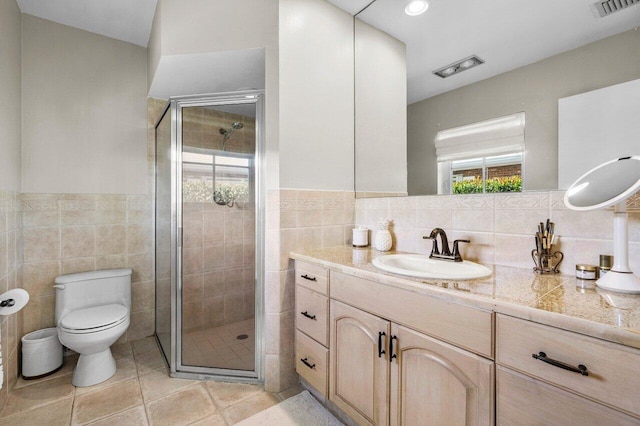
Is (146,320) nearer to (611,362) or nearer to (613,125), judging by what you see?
(611,362)

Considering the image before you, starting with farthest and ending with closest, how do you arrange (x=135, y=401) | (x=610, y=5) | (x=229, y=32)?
(x=229, y=32)
(x=135, y=401)
(x=610, y=5)

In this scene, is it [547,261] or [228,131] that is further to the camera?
[228,131]

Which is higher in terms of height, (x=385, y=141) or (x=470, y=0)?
(x=470, y=0)

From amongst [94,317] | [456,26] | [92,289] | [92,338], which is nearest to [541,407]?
[456,26]

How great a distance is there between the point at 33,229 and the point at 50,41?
1.38 meters

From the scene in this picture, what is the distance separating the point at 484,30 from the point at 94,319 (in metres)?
2.85

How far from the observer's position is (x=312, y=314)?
5.15 ft

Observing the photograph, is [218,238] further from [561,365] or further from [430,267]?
[561,365]

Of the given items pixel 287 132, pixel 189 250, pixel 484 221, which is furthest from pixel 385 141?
pixel 189 250

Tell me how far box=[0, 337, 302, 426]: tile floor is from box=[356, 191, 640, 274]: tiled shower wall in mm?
1241

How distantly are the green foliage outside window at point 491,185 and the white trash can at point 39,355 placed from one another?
275 centimetres

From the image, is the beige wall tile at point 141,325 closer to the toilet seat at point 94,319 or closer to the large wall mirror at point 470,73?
the toilet seat at point 94,319

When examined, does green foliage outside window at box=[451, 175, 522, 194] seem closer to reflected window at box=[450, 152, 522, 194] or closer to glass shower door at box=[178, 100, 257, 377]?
A: reflected window at box=[450, 152, 522, 194]

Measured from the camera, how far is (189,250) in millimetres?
2098
